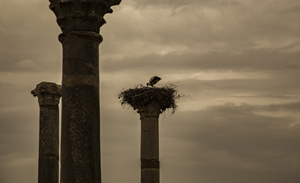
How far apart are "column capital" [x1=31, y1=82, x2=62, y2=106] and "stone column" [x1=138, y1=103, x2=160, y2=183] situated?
3.60 meters

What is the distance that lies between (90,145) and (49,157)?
8228 millimetres

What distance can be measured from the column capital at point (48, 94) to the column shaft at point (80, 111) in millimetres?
8395

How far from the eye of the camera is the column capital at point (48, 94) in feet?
53.4

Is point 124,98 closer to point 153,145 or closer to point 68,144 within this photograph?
point 153,145

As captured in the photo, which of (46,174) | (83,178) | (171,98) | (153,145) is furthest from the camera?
(171,98)

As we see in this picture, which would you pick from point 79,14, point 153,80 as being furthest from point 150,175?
point 79,14

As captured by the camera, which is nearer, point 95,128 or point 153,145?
point 95,128

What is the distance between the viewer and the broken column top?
63.1 ft

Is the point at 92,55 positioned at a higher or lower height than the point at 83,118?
higher

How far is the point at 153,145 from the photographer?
18.5 m

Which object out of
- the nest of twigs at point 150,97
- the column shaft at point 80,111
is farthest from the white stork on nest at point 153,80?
the column shaft at point 80,111

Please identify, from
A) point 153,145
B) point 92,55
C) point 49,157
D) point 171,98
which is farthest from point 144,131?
point 92,55

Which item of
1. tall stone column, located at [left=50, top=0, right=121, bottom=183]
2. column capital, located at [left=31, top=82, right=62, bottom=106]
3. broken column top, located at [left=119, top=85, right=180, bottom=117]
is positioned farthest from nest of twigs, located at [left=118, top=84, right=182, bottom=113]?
tall stone column, located at [left=50, top=0, right=121, bottom=183]

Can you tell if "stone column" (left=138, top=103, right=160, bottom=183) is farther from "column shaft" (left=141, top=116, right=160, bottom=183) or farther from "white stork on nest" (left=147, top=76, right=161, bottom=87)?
"white stork on nest" (left=147, top=76, right=161, bottom=87)
